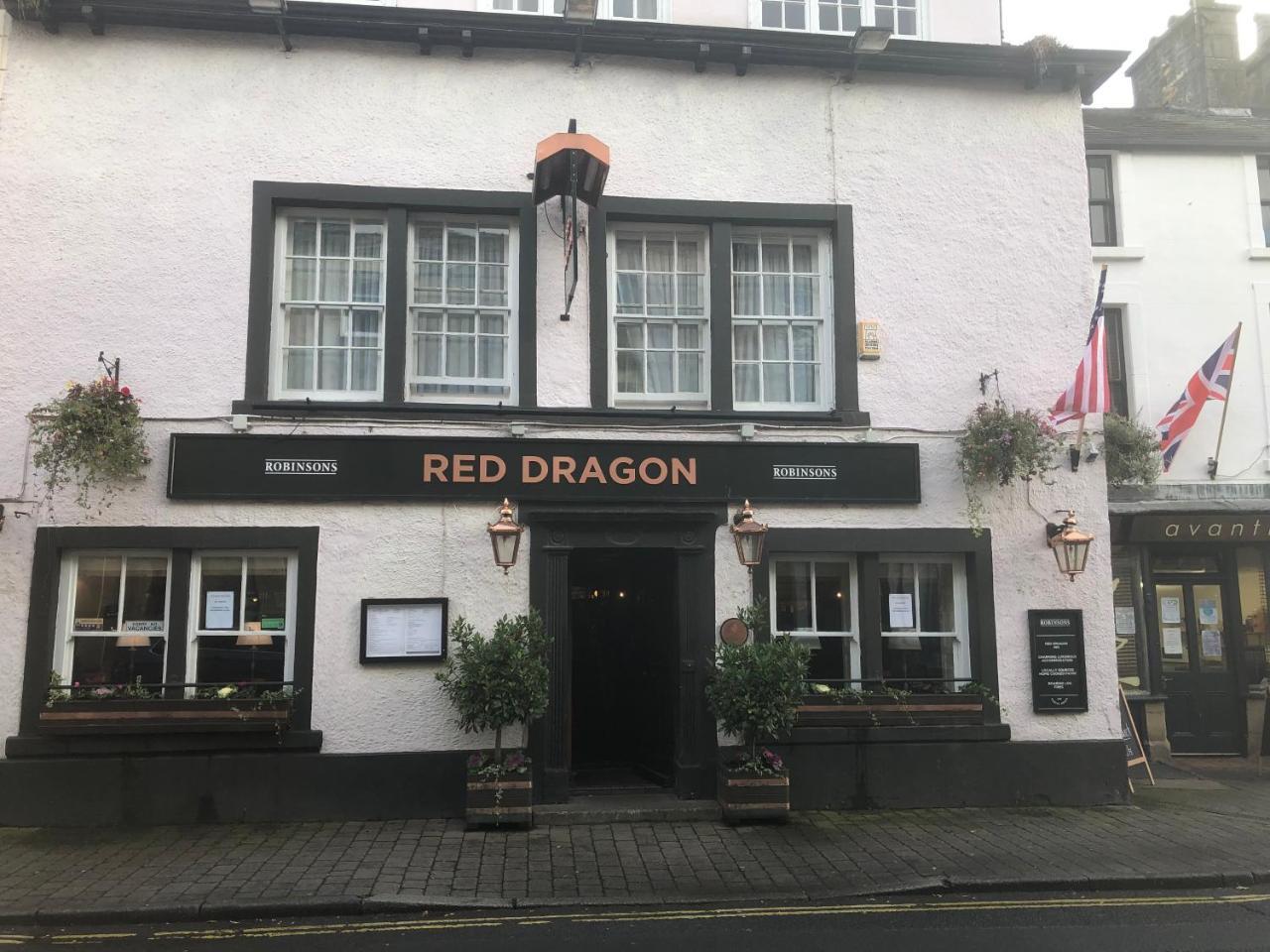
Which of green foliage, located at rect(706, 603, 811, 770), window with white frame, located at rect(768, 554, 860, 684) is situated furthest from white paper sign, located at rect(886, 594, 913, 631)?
green foliage, located at rect(706, 603, 811, 770)

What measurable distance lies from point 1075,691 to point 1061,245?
4.73m

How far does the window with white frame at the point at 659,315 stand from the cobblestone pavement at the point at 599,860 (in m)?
4.32

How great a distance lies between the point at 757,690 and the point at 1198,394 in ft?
27.6

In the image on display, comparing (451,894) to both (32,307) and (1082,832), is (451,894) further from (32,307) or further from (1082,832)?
(32,307)

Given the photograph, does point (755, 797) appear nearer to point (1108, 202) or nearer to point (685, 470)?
point (685, 470)

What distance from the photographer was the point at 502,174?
9.70 m

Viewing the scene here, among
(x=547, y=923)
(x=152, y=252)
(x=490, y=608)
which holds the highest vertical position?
(x=152, y=252)

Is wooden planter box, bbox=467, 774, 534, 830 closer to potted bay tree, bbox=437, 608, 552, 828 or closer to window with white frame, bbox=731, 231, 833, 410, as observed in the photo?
potted bay tree, bbox=437, 608, 552, 828

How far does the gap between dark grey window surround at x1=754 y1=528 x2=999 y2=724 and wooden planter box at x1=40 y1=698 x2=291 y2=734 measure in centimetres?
478

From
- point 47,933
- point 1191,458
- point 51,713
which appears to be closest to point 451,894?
point 47,933

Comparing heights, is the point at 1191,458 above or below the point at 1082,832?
above

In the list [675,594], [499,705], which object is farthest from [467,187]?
[499,705]

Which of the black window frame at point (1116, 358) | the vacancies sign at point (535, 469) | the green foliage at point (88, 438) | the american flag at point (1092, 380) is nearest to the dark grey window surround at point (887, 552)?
the vacancies sign at point (535, 469)

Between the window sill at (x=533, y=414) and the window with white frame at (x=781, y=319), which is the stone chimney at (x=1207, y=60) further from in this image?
the window sill at (x=533, y=414)
